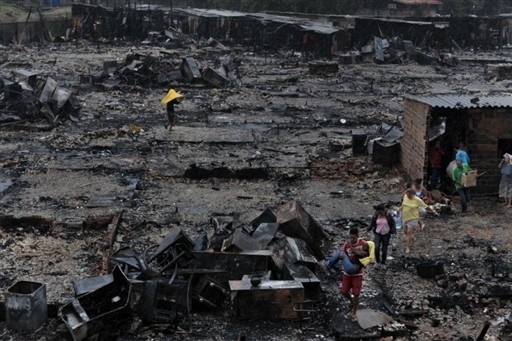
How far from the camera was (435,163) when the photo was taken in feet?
43.7

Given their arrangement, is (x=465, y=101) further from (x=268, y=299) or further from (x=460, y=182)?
(x=268, y=299)

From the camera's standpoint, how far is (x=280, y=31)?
44.1m

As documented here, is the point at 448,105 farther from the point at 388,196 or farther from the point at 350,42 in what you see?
the point at 350,42

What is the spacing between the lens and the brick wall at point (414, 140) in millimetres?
13391

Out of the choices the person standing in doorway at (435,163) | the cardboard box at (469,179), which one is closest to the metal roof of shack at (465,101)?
the person standing in doorway at (435,163)

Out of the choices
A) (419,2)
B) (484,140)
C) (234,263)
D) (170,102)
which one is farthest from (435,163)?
(419,2)

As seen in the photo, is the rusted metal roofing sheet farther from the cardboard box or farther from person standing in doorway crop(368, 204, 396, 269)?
person standing in doorway crop(368, 204, 396, 269)

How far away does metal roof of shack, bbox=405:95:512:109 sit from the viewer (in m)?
13.0

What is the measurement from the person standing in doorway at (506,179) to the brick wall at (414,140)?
1.49 metres

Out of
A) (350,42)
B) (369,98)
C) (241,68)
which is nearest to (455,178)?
(369,98)

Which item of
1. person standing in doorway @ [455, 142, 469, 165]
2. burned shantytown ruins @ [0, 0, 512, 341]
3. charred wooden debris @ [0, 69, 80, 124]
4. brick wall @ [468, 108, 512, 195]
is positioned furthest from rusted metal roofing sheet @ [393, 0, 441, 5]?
person standing in doorway @ [455, 142, 469, 165]

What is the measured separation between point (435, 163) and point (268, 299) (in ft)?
21.1

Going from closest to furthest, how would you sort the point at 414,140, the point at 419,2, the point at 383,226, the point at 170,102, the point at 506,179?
1. the point at 383,226
2. the point at 506,179
3. the point at 414,140
4. the point at 170,102
5. the point at 419,2

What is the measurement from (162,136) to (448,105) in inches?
330
